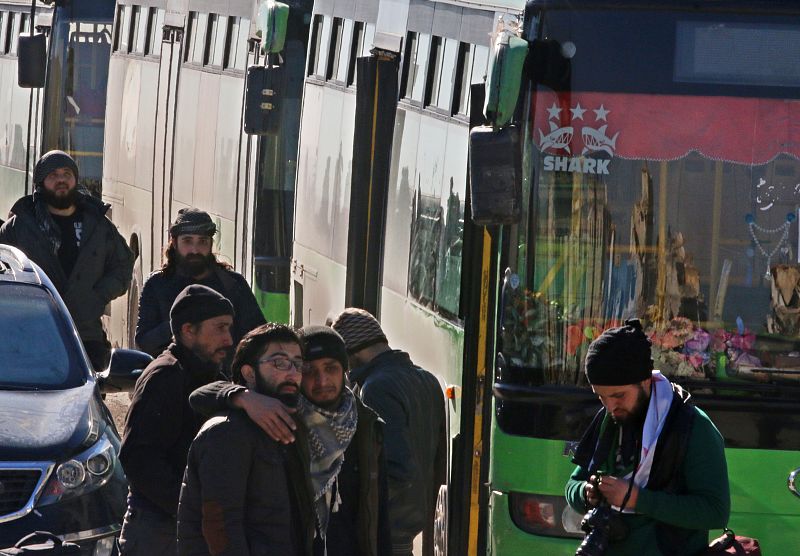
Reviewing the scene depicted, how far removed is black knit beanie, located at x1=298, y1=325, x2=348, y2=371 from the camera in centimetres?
583

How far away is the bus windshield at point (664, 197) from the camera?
23.7 feet

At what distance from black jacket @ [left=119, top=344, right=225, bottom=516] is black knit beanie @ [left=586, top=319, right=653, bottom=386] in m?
1.69

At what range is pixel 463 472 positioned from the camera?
306 inches

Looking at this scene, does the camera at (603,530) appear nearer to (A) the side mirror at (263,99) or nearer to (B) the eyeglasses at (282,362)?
(B) the eyeglasses at (282,362)

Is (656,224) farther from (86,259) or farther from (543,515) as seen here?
(86,259)

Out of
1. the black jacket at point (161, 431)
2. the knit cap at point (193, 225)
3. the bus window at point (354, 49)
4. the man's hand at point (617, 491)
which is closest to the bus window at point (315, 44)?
the bus window at point (354, 49)

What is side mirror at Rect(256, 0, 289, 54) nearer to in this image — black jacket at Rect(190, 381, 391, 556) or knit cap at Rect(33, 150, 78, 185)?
knit cap at Rect(33, 150, 78, 185)

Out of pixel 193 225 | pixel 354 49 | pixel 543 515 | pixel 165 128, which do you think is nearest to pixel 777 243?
pixel 543 515

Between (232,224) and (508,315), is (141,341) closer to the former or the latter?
(508,315)

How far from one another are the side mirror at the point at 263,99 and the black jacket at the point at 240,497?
8.34m

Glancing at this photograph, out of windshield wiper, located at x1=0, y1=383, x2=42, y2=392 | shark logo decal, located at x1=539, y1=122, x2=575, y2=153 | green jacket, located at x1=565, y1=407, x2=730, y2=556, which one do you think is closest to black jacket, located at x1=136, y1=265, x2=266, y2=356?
windshield wiper, located at x1=0, y1=383, x2=42, y2=392

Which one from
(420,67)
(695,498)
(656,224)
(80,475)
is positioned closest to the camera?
(695,498)

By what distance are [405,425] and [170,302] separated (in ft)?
7.19

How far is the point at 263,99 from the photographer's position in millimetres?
13680
